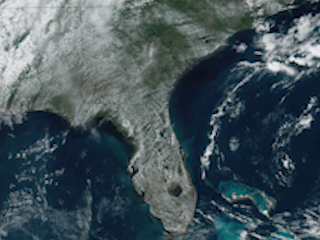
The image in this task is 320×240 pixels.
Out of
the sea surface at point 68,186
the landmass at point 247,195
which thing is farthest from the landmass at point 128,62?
the landmass at point 247,195

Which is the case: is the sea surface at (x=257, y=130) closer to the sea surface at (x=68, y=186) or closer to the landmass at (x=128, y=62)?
the landmass at (x=128, y=62)

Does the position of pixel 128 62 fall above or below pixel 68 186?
above

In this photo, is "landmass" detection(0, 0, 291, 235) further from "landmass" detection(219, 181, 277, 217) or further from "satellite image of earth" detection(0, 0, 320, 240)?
"landmass" detection(219, 181, 277, 217)

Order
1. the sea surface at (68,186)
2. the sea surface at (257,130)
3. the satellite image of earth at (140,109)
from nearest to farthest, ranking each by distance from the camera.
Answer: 1. the sea surface at (257,130)
2. the satellite image of earth at (140,109)
3. the sea surface at (68,186)

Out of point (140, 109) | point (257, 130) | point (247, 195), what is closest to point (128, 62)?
point (140, 109)

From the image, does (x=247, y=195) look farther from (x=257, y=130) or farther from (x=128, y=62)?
(x=128, y=62)

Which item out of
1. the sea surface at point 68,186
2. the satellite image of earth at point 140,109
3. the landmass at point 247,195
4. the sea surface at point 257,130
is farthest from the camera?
the sea surface at point 68,186

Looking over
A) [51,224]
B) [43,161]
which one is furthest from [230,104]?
[51,224]

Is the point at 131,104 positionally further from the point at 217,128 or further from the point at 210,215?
the point at 210,215
